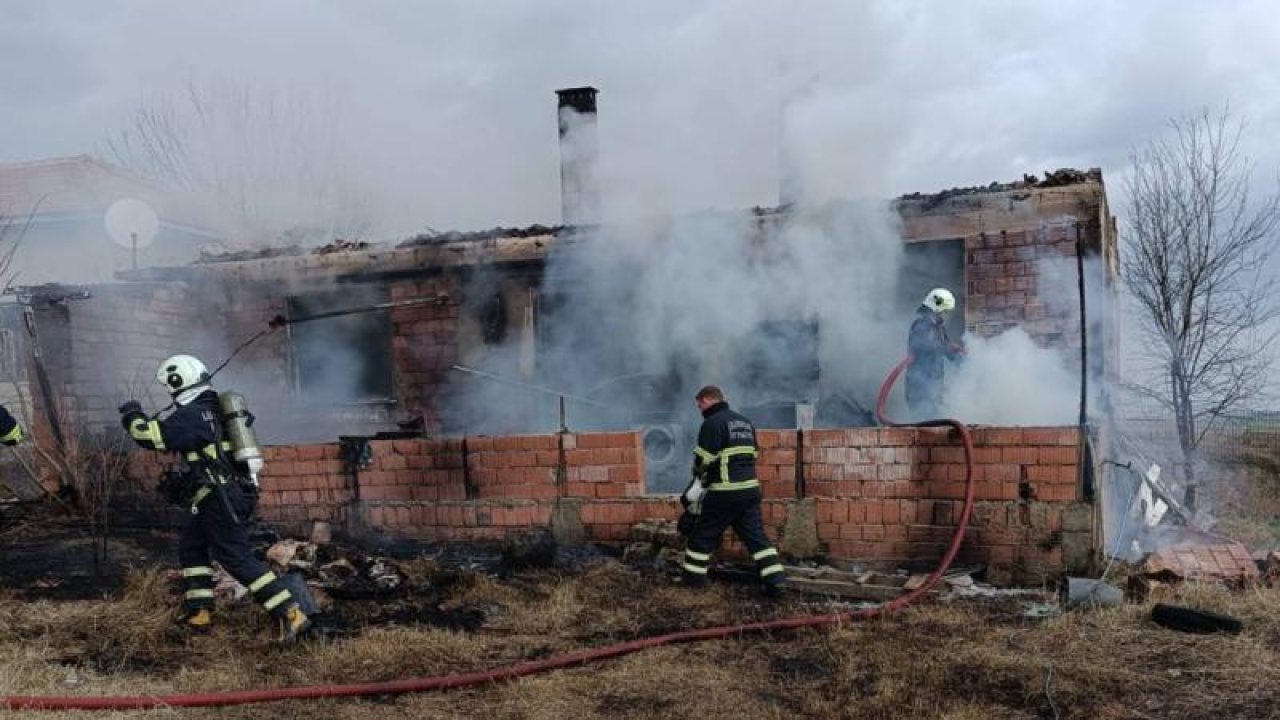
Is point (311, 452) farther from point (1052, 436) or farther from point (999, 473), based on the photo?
point (1052, 436)

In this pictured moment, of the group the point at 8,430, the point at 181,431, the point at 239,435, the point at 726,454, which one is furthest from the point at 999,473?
the point at 8,430

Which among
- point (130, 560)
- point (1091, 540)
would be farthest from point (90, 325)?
point (1091, 540)

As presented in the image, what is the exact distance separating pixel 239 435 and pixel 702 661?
317cm

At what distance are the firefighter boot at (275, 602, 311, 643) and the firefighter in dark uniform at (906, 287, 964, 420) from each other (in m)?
5.35

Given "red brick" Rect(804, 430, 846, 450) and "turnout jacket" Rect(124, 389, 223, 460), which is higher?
"turnout jacket" Rect(124, 389, 223, 460)

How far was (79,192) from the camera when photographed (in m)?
24.1

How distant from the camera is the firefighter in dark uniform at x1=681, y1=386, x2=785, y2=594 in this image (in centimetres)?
650

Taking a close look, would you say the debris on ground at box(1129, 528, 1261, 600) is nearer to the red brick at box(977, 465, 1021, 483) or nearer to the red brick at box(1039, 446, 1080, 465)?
the red brick at box(1039, 446, 1080, 465)

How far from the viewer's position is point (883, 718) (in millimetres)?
4070

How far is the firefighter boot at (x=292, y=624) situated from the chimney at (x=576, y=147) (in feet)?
27.5

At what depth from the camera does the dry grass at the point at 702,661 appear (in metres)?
4.28

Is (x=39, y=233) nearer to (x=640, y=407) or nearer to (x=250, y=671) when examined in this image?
(x=640, y=407)

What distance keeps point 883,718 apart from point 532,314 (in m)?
7.73

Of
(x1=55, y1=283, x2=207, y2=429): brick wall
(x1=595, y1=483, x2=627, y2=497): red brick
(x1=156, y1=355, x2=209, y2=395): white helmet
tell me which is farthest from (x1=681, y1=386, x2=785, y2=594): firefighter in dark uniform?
(x1=55, y1=283, x2=207, y2=429): brick wall
